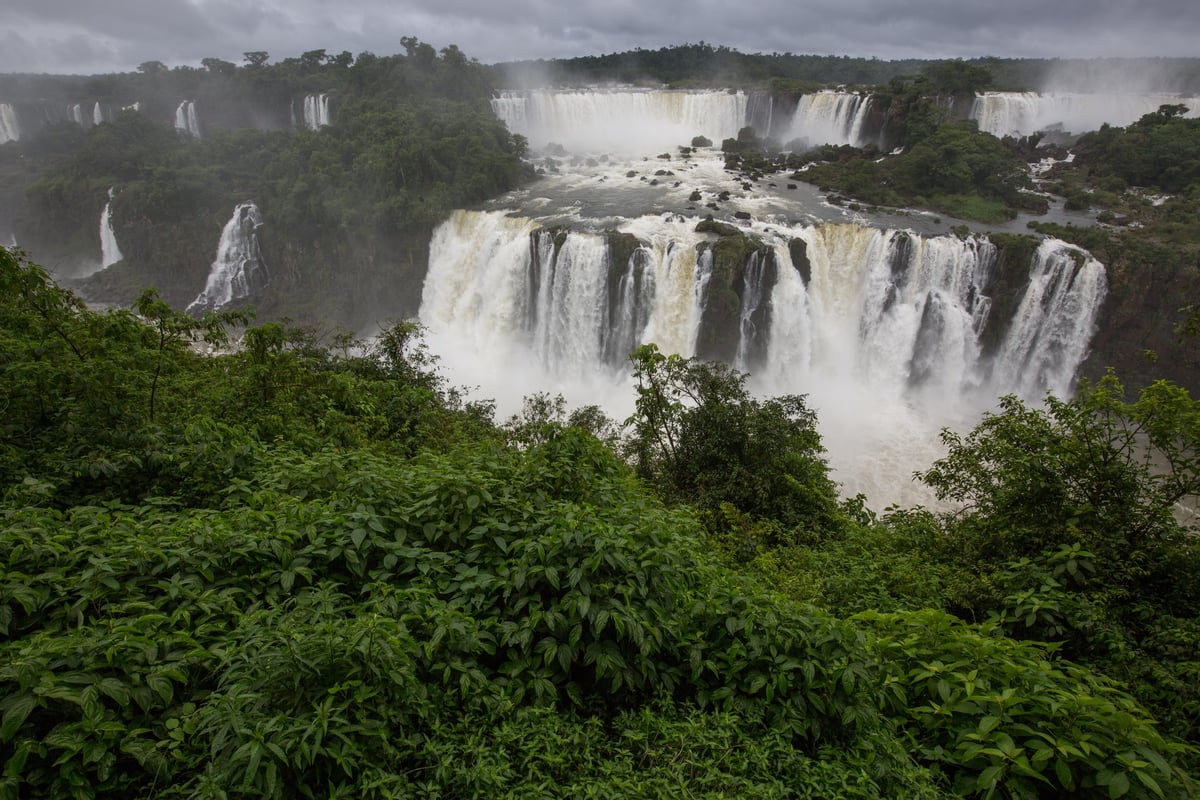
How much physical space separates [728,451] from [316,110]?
49658 mm

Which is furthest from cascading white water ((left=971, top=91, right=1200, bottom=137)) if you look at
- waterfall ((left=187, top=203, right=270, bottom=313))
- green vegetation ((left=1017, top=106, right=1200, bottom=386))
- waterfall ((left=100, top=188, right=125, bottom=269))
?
waterfall ((left=100, top=188, right=125, bottom=269))

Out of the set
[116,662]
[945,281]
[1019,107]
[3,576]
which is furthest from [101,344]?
[1019,107]

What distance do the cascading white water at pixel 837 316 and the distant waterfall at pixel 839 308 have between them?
0.04 m

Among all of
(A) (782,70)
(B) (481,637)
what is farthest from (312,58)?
(B) (481,637)

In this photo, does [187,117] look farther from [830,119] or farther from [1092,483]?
[1092,483]

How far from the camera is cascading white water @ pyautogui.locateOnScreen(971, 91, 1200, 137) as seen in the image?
39.1 meters

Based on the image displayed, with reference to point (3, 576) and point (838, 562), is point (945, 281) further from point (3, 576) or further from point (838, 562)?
point (3, 576)

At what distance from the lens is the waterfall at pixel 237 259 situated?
3266 cm

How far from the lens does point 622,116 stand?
44.4 metres

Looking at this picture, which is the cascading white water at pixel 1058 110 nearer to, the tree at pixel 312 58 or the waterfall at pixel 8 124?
the tree at pixel 312 58

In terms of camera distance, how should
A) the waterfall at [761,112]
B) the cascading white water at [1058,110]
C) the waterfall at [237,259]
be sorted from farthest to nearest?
1. the waterfall at [761,112]
2. the cascading white water at [1058,110]
3. the waterfall at [237,259]

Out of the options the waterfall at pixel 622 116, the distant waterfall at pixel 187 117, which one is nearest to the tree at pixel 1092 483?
the waterfall at pixel 622 116

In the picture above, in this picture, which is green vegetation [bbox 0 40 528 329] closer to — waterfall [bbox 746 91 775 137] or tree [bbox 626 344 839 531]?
waterfall [bbox 746 91 775 137]

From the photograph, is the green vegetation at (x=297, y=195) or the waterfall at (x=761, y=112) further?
the waterfall at (x=761, y=112)
